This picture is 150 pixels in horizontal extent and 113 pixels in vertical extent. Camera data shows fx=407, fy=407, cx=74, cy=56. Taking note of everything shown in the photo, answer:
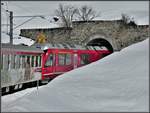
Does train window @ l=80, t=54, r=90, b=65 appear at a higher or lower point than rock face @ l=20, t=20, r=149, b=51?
lower

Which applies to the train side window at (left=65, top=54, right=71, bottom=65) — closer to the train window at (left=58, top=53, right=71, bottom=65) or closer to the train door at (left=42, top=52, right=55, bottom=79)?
the train window at (left=58, top=53, right=71, bottom=65)

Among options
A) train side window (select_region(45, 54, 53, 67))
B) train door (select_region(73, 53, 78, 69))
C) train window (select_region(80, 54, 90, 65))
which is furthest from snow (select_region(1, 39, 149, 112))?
train window (select_region(80, 54, 90, 65))

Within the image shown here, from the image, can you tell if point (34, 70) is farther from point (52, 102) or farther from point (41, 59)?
point (52, 102)

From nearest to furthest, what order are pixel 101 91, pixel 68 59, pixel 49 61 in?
pixel 101 91 < pixel 49 61 < pixel 68 59

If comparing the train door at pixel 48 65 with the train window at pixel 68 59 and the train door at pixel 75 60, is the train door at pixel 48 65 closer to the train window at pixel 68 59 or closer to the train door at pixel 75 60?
the train window at pixel 68 59

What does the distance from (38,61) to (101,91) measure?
1469cm

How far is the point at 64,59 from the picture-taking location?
27.4m

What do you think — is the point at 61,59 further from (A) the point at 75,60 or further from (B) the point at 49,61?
(A) the point at 75,60

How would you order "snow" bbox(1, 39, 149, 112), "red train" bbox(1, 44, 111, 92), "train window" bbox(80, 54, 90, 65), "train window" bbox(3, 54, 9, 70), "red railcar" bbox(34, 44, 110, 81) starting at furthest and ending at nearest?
"train window" bbox(80, 54, 90, 65)
"red railcar" bbox(34, 44, 110, 81)
"red train" bbox(1, 44, 111, 92)
"train window" bbox(3, 54, 9, 70)
"snow" bbox(1, 39, 149, 112)

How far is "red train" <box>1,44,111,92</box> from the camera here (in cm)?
1697

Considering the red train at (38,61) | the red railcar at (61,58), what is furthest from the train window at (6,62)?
the red railcar at (61,58)

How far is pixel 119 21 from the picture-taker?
5038cm

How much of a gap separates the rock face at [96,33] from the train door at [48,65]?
950 inches

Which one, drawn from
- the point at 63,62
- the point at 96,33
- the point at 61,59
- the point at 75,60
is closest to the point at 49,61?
the point at 61,59
